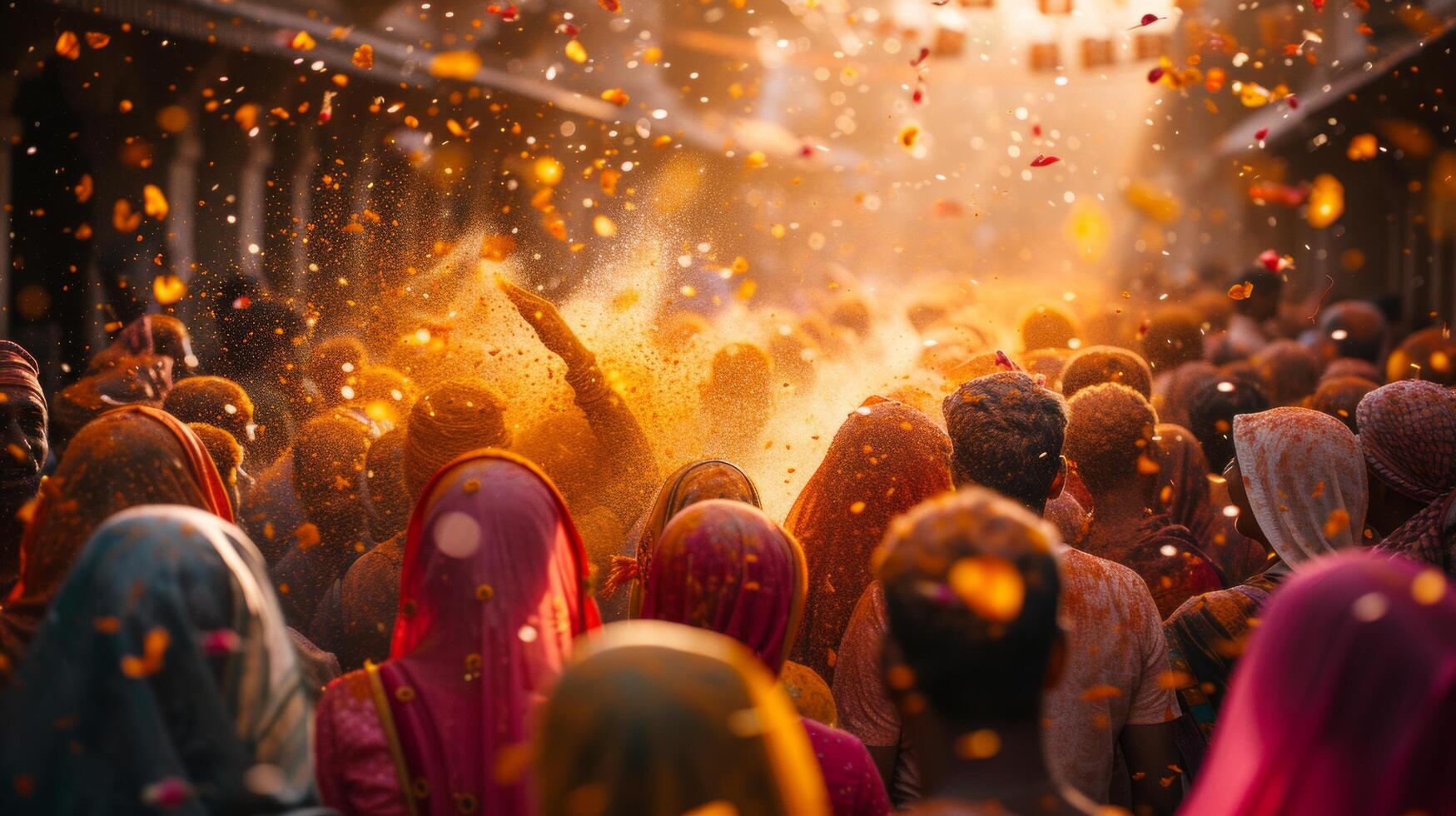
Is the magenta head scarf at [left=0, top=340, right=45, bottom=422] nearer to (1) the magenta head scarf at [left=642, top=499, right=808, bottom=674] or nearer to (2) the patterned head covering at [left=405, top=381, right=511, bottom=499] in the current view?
(2) the patterned head covering at [left=405, top=381, right=511, bottom=499]

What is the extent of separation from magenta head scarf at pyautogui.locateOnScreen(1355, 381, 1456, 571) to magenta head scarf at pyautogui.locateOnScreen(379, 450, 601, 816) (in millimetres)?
2596

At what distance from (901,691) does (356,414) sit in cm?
386

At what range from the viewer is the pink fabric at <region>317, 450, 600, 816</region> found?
94.3 inches

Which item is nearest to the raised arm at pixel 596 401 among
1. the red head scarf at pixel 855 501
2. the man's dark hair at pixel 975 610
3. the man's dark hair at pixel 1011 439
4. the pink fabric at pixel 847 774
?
the red head scarf at pixel 855 501

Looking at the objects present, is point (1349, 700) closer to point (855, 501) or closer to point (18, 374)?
point (855, 501)

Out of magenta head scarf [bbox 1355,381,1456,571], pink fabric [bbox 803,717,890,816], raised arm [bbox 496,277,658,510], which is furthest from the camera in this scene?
raised arm [bbox 496,277,658,510]

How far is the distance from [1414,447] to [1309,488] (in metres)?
0.34

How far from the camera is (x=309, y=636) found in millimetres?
4102

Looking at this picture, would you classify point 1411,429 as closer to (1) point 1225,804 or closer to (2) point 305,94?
(1) point 1225,804

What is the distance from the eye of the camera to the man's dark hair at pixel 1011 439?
334 cm

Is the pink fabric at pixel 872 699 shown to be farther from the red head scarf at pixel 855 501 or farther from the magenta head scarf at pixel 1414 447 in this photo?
the magenta head scarf at pixel 1414 447

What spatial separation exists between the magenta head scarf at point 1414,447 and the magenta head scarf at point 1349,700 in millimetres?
1797

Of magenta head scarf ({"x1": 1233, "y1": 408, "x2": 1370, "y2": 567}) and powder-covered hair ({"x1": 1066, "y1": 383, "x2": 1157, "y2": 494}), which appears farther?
powder-covered hair ({"x1": 1066, "y1": 383, "x2": 1157, "y2": 494})

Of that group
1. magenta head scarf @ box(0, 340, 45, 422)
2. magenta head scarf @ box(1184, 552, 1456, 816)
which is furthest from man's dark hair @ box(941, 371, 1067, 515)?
magenta head scarf @ box(0, 340, 45, 422)
